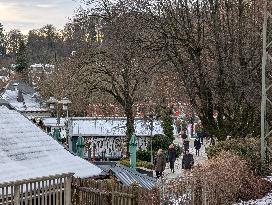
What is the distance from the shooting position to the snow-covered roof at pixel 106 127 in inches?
1421

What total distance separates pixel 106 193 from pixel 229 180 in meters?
5.46

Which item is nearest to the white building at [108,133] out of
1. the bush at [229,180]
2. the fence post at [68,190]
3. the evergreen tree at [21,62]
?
the bush at [229,180]

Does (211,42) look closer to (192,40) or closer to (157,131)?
(192,40)

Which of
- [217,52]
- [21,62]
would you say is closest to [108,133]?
[217,52]

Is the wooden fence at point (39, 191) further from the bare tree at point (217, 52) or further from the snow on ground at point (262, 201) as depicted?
the bare tree at point (217, 52)

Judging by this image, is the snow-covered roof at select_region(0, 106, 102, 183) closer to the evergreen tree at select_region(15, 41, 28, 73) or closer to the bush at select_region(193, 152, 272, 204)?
the bush at select_region(193, 152, 272, 204)

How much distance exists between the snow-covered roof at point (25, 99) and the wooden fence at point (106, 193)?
4065cm

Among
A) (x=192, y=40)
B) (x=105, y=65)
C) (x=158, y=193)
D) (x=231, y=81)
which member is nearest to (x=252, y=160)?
(x=231, y=81)

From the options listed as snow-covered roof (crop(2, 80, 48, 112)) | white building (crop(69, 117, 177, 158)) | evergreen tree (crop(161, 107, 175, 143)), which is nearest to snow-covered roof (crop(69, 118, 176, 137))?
white building (crop(69, 117, 177, 158))

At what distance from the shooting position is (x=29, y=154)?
13.1 m

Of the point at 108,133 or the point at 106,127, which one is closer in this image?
the point at 108,133

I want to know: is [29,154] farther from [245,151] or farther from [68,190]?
[245,151]

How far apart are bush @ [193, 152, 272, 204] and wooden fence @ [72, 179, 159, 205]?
9.75 feet

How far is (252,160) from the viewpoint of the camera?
2075 centimetres
